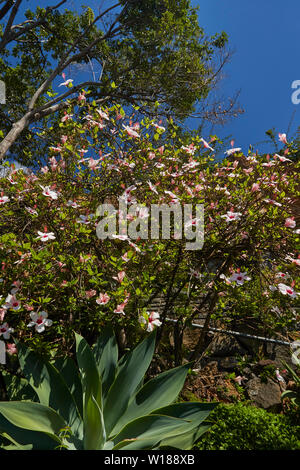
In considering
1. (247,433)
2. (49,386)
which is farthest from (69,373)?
(247,433)

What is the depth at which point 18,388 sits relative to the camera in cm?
189

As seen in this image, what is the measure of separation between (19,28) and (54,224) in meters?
8.04

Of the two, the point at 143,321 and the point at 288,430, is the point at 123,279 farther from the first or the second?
the point at 288,430

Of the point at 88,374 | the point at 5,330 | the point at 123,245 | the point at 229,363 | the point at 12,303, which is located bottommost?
the point at 229,363

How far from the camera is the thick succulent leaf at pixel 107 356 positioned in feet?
6.51

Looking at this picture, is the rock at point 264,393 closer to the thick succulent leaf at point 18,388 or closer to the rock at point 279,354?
the rock at point 279,354

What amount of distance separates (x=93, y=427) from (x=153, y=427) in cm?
35

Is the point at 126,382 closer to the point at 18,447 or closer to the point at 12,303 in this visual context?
the point at 18,447

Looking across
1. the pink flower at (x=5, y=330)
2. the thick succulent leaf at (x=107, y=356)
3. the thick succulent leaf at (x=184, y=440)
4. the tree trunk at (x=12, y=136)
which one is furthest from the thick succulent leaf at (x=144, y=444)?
the tree trunk at (x=12, y=136)

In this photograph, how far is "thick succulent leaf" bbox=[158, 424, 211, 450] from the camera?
162 cm

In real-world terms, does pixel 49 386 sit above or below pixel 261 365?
above

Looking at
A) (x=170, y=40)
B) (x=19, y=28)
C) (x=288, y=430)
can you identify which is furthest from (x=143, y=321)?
(x=19, y=28)

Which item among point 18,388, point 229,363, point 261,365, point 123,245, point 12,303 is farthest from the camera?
point 229,363

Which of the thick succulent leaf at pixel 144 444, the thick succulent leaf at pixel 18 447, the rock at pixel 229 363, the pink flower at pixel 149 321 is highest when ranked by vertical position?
the pink flower at pixel 149 321
